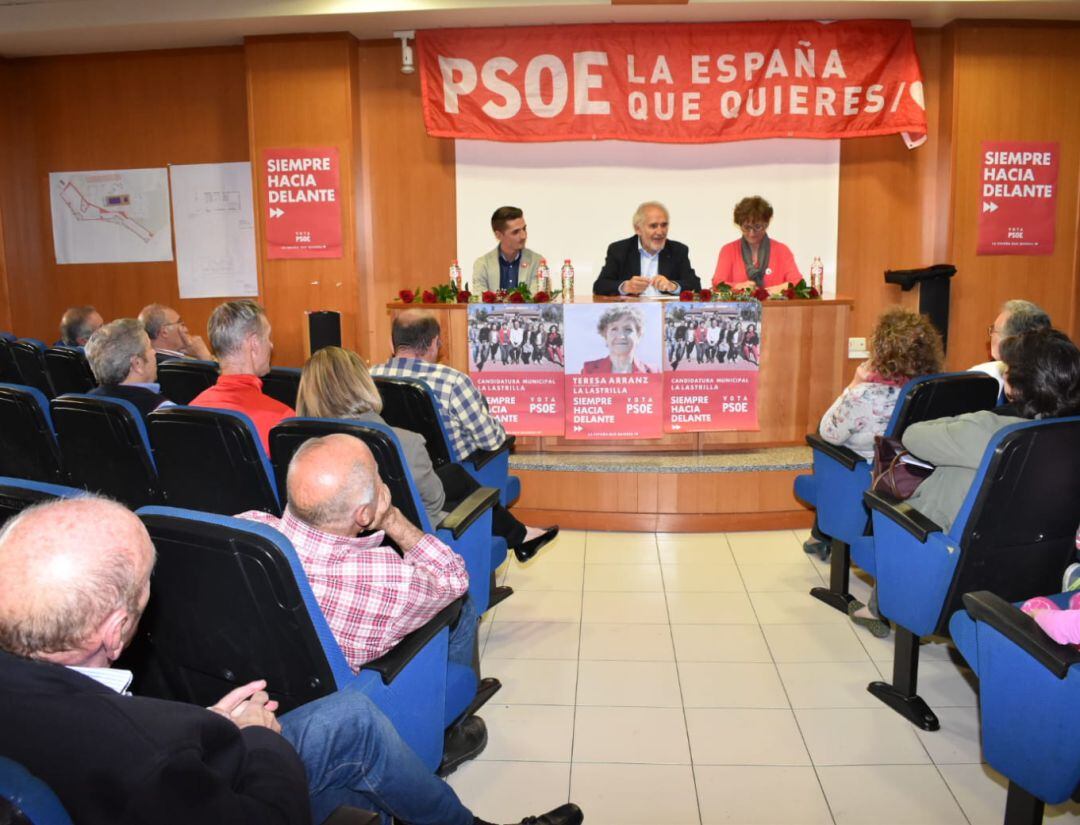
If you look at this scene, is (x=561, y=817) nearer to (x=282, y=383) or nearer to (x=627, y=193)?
(x=282, y=383)

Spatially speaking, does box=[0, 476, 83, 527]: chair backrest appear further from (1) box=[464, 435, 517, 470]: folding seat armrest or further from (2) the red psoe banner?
(2) the red psoe banner

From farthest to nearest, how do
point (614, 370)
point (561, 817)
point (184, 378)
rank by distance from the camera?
point (614, 370) < point (184, 378) < point (561, 817)

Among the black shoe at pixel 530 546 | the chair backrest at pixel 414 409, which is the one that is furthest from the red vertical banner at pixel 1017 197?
the chair backrest at pixel 414 409

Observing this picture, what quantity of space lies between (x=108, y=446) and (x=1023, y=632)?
2.70 metres

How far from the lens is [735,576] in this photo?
4.21 metres

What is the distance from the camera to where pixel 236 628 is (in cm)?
174

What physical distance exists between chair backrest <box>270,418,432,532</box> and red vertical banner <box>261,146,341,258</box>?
4430 millimetres

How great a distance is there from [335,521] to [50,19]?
6103 mm

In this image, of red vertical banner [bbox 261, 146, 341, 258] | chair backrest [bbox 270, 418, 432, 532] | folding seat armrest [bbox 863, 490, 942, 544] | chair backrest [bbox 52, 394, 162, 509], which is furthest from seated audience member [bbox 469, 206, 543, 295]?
chair backrest [bbox 270, 418, 432, 532]

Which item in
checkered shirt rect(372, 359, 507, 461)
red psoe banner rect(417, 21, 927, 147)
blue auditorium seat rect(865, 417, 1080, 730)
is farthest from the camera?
red psoe banner rect(417, 21, 927, 147)

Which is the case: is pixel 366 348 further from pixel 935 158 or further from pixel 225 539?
pixel 225 539

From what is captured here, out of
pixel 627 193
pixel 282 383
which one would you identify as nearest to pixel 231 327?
pixel 282 383

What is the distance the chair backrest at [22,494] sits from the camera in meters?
1.78

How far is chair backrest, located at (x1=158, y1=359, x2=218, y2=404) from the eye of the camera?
3.94 metres
